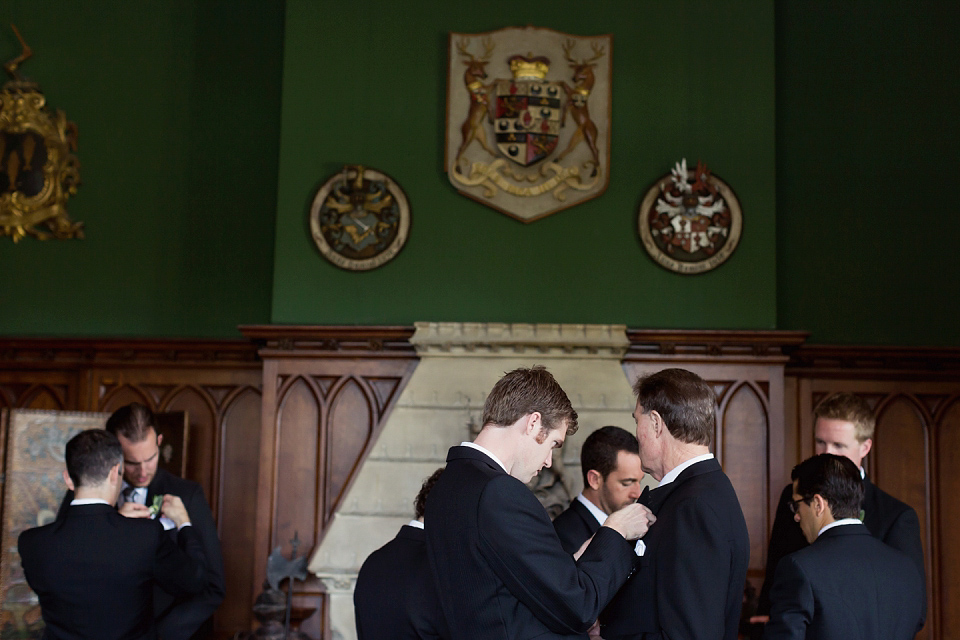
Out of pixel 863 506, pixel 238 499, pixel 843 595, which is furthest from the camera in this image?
pixel 238 499

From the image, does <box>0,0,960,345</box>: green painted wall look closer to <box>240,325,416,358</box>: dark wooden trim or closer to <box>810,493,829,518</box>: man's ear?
<box>240,325,416,358</box>: dark wooden trim

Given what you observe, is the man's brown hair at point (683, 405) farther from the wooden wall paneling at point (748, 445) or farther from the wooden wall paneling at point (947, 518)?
the wooden wall paneling at point (947, 518)

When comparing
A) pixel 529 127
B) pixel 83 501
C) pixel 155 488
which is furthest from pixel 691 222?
pixel 83 501

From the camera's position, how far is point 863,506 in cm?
363

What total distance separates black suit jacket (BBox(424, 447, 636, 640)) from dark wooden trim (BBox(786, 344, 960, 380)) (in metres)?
4.11

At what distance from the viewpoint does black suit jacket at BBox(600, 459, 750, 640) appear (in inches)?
87.0

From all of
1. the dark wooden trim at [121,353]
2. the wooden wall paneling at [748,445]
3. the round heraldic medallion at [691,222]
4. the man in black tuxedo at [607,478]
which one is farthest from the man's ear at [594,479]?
the dark wooden trim at [121,353]

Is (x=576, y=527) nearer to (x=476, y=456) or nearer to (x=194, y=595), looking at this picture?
(x=476, y=456)

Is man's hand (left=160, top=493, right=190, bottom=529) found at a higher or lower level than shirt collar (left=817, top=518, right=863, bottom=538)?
lower

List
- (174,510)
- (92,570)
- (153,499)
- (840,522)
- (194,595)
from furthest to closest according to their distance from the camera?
(153,499)
(194,595)
(174,510)
(92,570)
(840,522)

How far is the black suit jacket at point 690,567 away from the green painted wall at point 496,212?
3526mm

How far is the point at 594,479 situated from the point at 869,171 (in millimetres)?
4203

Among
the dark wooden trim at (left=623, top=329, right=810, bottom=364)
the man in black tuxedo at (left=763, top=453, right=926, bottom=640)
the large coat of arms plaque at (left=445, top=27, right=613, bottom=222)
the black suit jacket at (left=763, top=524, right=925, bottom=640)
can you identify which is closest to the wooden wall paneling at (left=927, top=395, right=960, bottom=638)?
the dark wooden trim at (left=623, top=329, right=810, bottom=364)

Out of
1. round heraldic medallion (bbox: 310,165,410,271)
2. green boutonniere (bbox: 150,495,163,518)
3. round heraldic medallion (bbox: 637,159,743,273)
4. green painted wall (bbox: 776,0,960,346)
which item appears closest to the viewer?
green boutonniere (bbox: 150,495,163,518)
